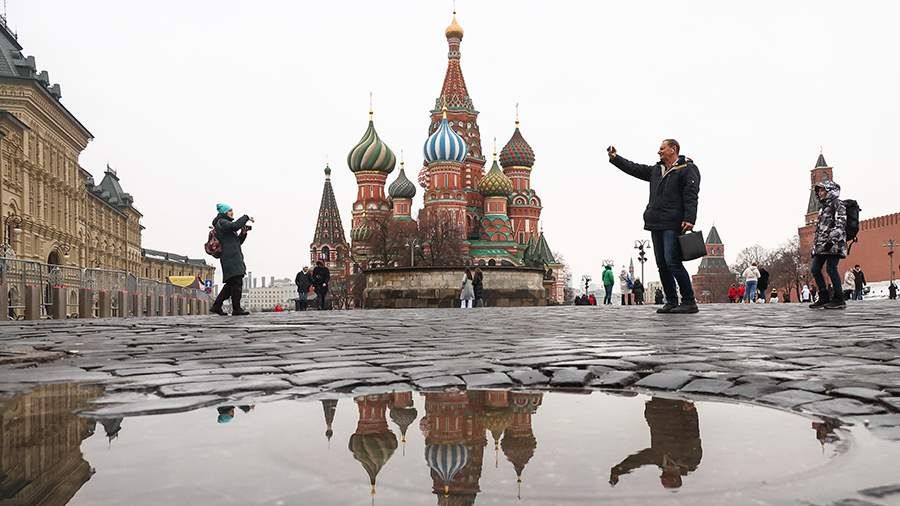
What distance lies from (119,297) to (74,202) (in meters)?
37.3

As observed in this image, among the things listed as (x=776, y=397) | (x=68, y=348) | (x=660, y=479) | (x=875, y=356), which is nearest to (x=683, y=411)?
(x=776, y=397)

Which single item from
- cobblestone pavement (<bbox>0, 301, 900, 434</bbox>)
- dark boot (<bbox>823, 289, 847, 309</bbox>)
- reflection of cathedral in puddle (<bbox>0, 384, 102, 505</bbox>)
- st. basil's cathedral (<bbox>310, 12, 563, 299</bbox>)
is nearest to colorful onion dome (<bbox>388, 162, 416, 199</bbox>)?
st. basil's cathedral (<bbox>310, 12, 563, 299</bbox>)

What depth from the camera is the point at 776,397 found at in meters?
3.08

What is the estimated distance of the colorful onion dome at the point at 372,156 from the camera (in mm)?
77562

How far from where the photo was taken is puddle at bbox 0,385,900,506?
1.75m

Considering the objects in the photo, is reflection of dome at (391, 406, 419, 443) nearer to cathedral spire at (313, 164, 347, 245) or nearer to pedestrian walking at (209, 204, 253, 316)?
pedestrian walking at (209, 204, 253, 316)

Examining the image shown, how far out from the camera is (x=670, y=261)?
9.34 meters

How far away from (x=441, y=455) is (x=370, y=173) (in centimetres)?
7626

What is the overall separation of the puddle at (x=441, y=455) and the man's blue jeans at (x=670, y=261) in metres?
6.48

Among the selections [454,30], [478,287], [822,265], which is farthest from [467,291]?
[454,30]

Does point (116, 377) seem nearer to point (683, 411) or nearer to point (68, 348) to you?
point (68, 348)

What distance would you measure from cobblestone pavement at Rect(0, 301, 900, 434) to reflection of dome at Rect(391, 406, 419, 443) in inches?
25.0

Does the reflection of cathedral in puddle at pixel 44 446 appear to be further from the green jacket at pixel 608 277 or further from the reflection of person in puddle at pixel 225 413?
the green jacket at pixel 608 277

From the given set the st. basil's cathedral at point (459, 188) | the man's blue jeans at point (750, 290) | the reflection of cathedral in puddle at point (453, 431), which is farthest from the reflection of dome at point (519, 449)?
the st. basil's cathedral at point (459, 188)
